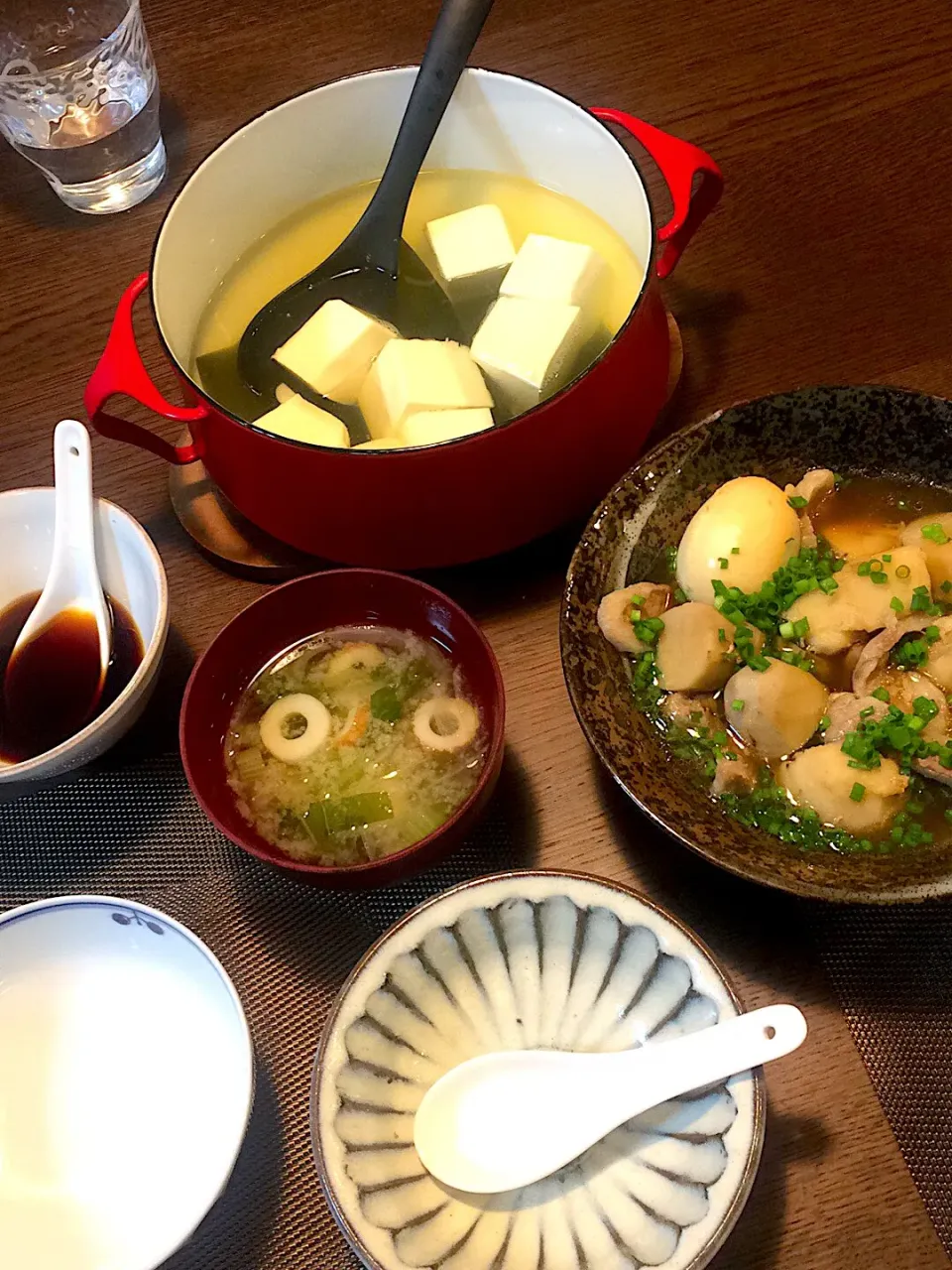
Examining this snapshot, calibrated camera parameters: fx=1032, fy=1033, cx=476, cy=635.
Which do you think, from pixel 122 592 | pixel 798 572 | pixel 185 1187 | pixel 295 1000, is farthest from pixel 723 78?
pixel 185 1187

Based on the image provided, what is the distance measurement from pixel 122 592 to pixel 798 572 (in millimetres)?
748

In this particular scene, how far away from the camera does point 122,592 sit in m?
1.19

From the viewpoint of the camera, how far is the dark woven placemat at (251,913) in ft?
2.97

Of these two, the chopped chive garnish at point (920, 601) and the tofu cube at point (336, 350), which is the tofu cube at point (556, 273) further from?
the chopped chive garnish at point (920, 601)

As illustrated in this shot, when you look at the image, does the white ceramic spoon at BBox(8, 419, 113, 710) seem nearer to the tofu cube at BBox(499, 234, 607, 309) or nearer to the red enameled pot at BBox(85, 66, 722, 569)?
the red enameled pot at BBox(85, 66, 722, 569)

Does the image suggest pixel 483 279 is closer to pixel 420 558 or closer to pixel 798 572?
pixel 420 558

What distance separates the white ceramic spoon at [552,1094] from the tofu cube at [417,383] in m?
0.68

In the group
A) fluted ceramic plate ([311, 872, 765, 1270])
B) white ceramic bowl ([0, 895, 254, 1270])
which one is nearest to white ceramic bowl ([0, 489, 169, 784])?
white ceramic bowl ([0, 895, 254, 1270])

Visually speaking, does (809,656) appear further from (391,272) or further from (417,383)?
(391,272)

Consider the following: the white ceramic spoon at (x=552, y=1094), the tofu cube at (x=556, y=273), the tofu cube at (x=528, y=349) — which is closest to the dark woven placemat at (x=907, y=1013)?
the white ceramic spoon at (x=552, y=1094)

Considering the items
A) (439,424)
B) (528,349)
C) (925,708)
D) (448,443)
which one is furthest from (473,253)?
(925,708)

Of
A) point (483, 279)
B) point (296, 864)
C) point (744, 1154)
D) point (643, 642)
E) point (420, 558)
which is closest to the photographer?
point (744, 1154)

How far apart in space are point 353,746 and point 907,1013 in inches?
23.2

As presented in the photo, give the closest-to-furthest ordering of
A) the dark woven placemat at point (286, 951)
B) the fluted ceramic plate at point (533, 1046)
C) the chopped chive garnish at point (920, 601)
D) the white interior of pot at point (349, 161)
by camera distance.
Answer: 1. the fluted ceramic plate at point (533, 1046)
2. the dark woven placemat at point (286, 951)
3. the chopped chive garnish at point (920, 601)
4. the white interior of pot at point (349, 161)
